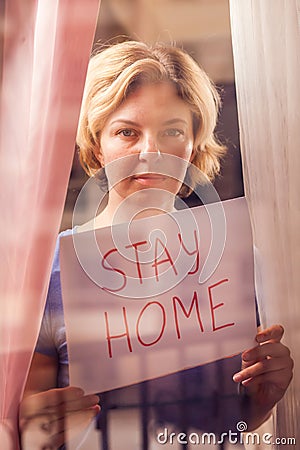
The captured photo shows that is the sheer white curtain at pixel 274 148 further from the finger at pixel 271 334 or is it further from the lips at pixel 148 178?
the lips at pixel 148 178

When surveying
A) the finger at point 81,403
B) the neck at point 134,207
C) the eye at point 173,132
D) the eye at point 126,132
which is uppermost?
the eye at point 126,132

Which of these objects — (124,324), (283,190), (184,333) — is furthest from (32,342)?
(283,190)

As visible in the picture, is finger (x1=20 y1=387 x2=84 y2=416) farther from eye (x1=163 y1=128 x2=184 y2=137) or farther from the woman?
eye (x1=163 y1=128 x2=184 y2=137)

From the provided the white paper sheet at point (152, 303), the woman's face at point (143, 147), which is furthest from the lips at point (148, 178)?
the white paper sheet at point (152, 303)

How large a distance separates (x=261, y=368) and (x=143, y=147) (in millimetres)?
475

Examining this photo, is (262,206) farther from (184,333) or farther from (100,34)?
(100,34)

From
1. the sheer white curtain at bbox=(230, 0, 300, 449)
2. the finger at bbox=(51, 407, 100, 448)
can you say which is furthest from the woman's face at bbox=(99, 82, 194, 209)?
the finger at bbox=(51, 407, 100, 448)

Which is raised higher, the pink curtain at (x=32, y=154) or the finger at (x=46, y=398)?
the pink curtain at (x=32, y=154)

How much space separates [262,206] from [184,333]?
28 cm

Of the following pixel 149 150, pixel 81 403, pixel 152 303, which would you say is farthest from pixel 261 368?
pixel 149 150

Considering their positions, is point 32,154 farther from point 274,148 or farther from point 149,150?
point 274,148

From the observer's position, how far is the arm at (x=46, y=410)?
126cm

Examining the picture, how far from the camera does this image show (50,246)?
1260 millimetres

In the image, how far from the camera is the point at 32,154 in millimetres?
1269
